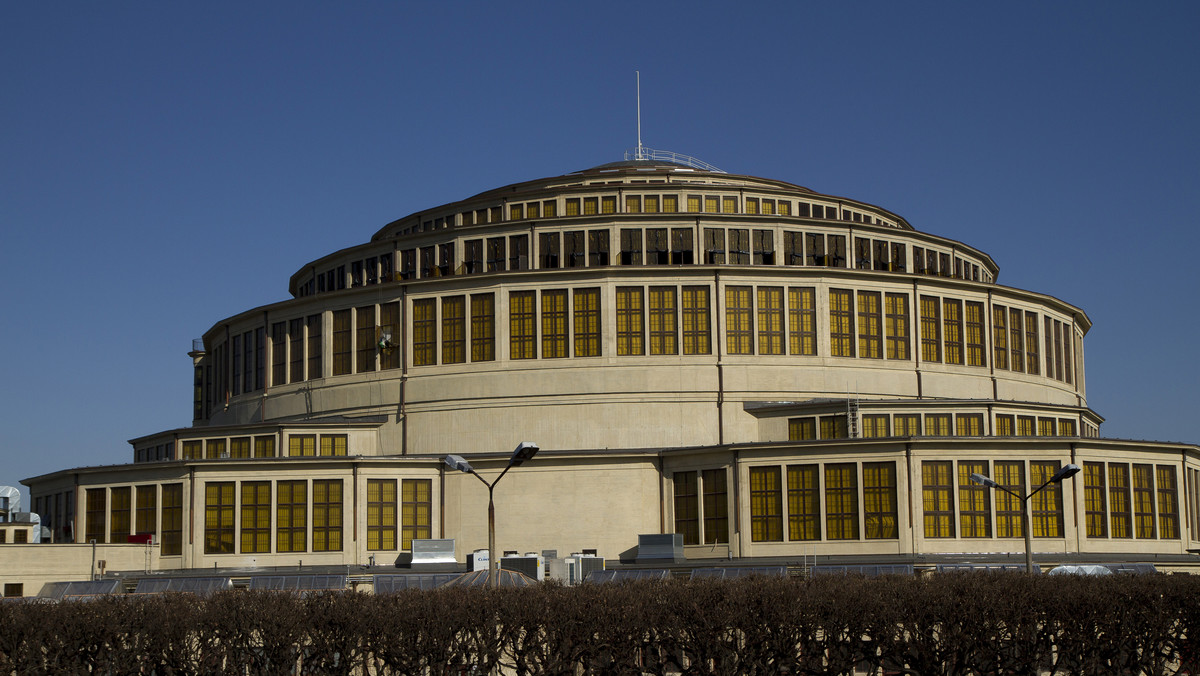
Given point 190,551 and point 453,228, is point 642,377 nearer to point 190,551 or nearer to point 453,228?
point 453,228

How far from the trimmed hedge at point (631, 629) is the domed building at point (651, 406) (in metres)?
23.9

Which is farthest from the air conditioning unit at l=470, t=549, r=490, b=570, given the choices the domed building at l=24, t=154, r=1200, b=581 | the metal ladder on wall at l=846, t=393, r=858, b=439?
the metal ladder on wall at l=846, t=393, r=858, b=439

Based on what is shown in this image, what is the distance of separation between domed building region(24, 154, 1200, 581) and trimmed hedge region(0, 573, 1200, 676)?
23.9 m

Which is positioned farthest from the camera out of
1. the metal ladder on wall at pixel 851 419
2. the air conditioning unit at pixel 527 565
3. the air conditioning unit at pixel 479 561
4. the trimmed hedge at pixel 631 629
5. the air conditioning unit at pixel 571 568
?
the metal ladder on wall at pixel 851 419

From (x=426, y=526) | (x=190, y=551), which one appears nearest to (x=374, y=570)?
(x=426, y=526)

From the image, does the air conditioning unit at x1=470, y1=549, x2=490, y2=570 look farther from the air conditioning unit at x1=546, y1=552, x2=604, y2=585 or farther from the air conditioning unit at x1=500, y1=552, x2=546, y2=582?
the air conditioning unit at x1=546, y1=552, x2=604, y2=585

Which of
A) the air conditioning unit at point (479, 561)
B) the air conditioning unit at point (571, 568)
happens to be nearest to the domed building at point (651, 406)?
the air conditioning unit at point (571, 568)

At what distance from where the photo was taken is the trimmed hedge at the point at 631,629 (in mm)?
37000

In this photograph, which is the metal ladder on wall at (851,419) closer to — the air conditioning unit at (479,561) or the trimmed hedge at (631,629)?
the air conditioning unit at (479,561)

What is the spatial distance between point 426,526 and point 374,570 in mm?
5145

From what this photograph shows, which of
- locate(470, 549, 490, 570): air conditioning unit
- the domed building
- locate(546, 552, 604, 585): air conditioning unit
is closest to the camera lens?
locate(546, 552, 604, 585): air conditioning unit

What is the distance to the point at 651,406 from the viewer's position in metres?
77.7

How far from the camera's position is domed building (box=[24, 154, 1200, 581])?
68.7 m

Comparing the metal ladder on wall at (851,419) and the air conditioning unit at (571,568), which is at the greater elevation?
the metal ladder on wall at (851,419)
